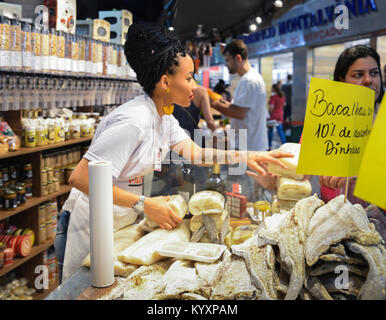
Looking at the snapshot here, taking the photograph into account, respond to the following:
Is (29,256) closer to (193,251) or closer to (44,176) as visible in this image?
(44,176)

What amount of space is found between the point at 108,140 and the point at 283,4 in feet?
2.18

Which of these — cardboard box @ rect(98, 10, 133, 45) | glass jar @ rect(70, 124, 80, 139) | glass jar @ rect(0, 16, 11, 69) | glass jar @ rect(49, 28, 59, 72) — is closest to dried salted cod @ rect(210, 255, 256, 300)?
glass jar @ rect(0, 16, 11, 69)

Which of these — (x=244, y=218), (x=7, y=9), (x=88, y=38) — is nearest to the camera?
(x=244, y=218)

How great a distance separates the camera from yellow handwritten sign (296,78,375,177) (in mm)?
838

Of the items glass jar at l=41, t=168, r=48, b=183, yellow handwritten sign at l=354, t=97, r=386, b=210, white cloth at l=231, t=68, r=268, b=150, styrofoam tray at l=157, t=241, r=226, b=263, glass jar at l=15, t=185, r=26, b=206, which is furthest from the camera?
glass jar at l=41, t=168, r=48, b=183

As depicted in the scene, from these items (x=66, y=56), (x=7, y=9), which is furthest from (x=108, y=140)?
(x=66, y=56)

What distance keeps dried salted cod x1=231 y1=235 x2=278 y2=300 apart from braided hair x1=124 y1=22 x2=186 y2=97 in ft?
2.03

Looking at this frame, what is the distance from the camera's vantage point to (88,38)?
10.7 ft

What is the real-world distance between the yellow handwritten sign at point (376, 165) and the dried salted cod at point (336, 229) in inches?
4.1

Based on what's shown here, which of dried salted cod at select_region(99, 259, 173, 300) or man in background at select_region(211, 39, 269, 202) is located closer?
dried salted cod at select_region(99, 259, 173, 300)

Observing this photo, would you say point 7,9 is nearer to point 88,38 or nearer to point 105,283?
point 88,38

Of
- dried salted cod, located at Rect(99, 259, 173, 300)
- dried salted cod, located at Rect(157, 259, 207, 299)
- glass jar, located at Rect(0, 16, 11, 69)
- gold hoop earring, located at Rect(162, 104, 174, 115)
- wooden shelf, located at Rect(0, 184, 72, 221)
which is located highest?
glass jar, located at Rect(0, 16, 11, 69)

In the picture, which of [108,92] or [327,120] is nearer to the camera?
[327,120]

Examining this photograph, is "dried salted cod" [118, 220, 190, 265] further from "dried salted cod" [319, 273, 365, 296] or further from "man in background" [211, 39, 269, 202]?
"dried salted cod" [319, 273, 365, 296]
